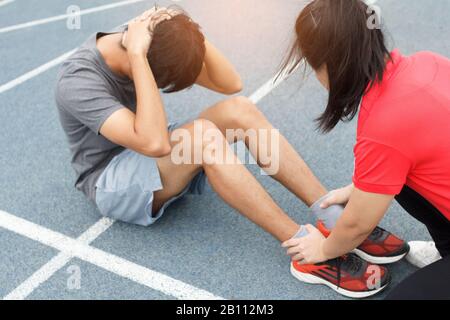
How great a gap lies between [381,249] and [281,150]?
2.03 feet

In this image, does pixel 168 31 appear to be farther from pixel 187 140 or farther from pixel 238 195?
pixel 238 195

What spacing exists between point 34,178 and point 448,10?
4136mm

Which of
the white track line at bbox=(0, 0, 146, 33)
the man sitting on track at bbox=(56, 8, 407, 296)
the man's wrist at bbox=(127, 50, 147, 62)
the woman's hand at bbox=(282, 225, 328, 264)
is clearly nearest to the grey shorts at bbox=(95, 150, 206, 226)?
the man sitting on track at bbox=(56, 8, 407, 296)

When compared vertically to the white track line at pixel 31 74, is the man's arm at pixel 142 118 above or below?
above

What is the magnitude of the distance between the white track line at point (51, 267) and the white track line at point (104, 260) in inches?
0.9

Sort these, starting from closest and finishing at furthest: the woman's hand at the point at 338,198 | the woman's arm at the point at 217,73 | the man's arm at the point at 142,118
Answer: the man's arm at the point at 142,118 < the woman's hand at the point at 338,198 < the woman's arm at the point at 217,73

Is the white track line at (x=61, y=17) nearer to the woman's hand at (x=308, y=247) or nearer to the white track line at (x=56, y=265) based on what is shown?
the white track line at (x=56, y=265)

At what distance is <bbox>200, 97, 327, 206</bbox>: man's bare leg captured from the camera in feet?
7.59

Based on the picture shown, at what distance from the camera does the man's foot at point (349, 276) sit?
211cm

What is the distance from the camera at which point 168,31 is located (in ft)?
6.89

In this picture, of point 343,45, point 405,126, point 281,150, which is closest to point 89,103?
point 281,150

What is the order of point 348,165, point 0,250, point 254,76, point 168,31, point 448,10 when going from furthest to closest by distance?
point 448,10 → point 254,76 → point 348,165 → point 0,250 → point 168,31

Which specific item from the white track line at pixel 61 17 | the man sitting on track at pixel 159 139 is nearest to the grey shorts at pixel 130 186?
the man sitting on track at pixel 159 139

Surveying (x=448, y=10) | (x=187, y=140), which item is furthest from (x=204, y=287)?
(x=448, y=10)
